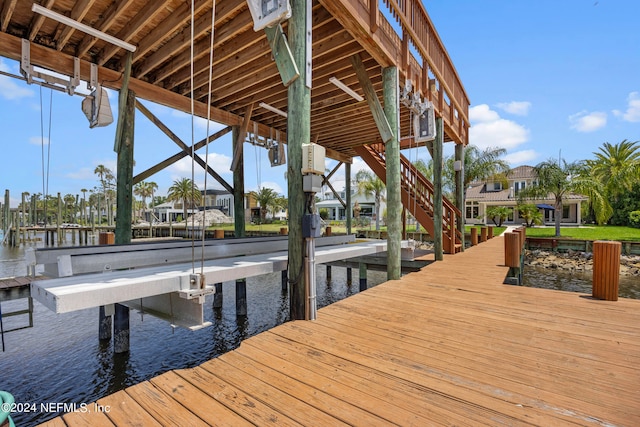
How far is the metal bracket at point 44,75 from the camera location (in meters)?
5.11

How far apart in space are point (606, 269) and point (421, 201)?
704 centimetres

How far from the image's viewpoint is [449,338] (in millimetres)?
3086

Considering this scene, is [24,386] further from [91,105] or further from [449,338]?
[449,338]

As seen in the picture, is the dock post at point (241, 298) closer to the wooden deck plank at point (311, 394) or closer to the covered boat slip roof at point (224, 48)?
the covered boat slip roof at point (224, 48)

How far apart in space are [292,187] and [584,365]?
3150mm

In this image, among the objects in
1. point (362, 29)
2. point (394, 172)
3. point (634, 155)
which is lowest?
point (394, 172)

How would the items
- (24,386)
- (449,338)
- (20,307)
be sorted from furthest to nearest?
(20,307) < (24,386) < (449,338)

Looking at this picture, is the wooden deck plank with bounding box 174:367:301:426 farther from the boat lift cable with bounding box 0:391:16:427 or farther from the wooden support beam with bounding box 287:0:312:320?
the wooden support beam with bounding box 287:0:312:320

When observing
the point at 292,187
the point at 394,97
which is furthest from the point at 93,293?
the point at 394,97

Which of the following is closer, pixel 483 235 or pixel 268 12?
pixel 268 12

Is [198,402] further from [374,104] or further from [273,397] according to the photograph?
[374,104]

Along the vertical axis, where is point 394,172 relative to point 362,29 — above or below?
below

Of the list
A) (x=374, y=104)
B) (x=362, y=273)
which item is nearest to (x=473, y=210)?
(x=362, y=273)

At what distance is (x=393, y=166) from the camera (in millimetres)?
5879
